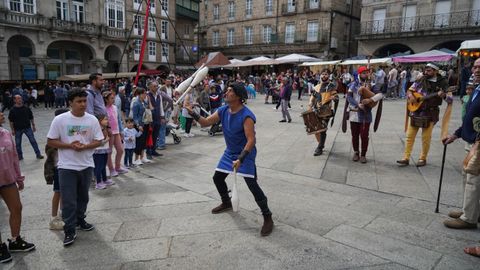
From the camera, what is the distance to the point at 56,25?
27.7 m

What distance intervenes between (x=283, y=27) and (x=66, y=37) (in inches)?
781

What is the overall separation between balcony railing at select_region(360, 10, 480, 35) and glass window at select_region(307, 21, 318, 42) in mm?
4604

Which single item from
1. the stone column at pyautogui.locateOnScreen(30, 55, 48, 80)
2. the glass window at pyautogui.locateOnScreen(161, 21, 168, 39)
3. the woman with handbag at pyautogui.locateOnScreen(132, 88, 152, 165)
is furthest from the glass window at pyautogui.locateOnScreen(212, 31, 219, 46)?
the woman with handbag at pyautogui.locateOnScreen(132, 88, 152, 165)

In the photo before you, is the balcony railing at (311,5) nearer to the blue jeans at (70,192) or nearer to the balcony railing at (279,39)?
the balcony railing at (279,39)

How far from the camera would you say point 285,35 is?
1335 inches

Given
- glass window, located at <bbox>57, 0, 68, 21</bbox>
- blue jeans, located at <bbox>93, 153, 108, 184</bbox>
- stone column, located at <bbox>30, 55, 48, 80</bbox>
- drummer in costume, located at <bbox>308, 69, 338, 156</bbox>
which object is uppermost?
glass window, located at <bbox>57, 0, 68, 21</bbox>

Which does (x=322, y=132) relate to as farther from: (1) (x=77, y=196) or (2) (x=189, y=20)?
(2) (x=189, y=20)

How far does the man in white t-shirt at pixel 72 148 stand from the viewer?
351 centimetres

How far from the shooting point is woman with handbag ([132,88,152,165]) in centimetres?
687

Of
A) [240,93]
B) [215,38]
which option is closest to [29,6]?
[215,38]

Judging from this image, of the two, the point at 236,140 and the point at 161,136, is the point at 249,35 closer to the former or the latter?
the point at 161,136

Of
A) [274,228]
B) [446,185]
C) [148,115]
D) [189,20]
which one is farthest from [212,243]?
[189,20]

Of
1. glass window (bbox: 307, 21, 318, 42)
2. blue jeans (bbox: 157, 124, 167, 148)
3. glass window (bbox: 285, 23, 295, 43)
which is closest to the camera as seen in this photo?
blue jeans (bbox: 157, 124, 167, 148)

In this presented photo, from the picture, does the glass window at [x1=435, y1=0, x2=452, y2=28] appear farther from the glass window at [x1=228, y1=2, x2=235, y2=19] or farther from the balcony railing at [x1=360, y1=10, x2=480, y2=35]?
the glass window at [x1=228, y1=2, x2=235, y2=19]
